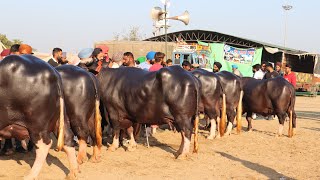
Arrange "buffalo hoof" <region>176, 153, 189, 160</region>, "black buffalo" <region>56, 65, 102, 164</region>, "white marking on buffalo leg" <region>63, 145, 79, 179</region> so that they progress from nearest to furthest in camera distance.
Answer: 1. "white marking on buffalo leg" <region>63, 145, 79, 179</region>
2. "black buffalo" <region>56, 65, 102, 164</region>
3. "buffalo hoof" <region>176, 153, 189, 160</region>

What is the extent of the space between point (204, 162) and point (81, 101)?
251cm

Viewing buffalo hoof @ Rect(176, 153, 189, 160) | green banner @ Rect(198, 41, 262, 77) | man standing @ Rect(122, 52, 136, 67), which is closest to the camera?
buffalo hoof @ Rect(176, 153, 189, 160)

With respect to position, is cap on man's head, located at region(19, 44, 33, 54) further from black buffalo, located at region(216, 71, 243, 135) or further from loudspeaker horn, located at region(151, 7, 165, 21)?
loudspeaker horn, located at region(151, 7, 165, 21)

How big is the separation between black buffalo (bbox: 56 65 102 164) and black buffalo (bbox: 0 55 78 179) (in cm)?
114

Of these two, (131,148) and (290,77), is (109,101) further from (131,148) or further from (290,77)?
(290,77)

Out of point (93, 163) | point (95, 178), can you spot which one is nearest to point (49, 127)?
point (95, 178)

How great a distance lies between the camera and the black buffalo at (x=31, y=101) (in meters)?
5.53

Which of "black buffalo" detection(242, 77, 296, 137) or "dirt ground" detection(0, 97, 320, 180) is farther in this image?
"black buffalo" detection(242, 77, 296, 137)

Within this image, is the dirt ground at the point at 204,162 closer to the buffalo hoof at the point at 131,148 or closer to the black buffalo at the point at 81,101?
the buffalo hoof at the point at 131,148

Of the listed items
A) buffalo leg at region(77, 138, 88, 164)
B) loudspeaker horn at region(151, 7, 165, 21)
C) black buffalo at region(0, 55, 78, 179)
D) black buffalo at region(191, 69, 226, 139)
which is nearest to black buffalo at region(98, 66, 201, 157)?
buffalo leg at region(77, 138, 88, 164)

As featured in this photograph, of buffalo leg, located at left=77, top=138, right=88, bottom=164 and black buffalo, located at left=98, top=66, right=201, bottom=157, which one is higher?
black buffalo, located at left=98, top=66, right=201, bottom=157

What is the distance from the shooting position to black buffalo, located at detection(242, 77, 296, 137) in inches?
436

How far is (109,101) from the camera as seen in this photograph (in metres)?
8.55

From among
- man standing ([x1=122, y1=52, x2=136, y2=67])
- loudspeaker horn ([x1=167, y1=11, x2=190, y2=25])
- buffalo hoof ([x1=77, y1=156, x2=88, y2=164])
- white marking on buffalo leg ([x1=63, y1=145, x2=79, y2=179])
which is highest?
loudspeaker horn ([x1=167, y1=11, x2=190, y2=25])
